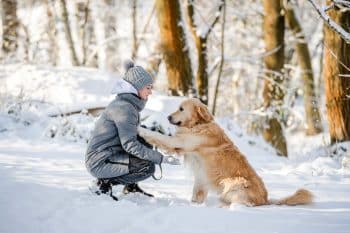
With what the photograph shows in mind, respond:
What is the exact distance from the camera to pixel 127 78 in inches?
186

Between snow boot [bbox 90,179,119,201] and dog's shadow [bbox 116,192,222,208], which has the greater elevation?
snow boot [bbox 90,179,119,201]

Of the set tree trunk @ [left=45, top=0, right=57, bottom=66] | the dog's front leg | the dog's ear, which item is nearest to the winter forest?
the dog's front leg

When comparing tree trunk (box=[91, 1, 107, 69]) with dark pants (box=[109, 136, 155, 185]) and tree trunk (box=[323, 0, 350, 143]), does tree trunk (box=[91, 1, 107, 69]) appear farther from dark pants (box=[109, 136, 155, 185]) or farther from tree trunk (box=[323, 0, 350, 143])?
dark pants (box=[109, 136, 155, 185])

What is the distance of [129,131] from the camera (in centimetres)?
455

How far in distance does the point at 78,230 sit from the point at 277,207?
190 cm

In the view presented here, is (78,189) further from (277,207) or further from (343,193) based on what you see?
(343,193)

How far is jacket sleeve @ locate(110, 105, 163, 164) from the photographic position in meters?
4.55

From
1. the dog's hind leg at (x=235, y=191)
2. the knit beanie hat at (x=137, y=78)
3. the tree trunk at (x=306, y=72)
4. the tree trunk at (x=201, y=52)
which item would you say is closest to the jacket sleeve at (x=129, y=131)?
the knit beanie hat at (x=137, y=78)

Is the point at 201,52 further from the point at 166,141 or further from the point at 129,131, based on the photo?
the point at 129,131

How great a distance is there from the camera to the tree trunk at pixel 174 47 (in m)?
9.26

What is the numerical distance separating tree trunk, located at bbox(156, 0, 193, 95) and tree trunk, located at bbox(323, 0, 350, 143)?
277cm

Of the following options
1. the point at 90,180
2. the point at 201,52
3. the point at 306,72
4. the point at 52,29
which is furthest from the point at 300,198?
the point at 52,29

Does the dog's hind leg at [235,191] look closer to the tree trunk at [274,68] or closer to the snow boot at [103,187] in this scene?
the snow boot at [103,187]

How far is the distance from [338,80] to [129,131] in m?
4.35
